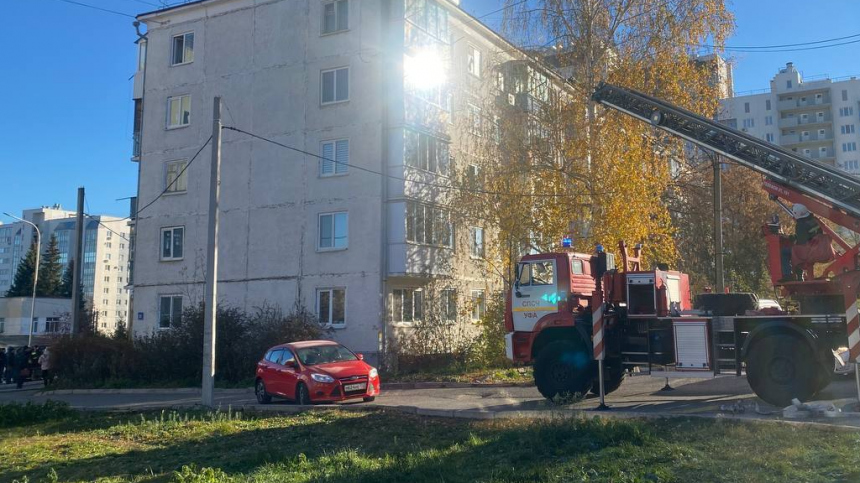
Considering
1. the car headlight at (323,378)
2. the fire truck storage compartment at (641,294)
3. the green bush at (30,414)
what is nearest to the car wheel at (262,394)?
the car headlight at (323,378)

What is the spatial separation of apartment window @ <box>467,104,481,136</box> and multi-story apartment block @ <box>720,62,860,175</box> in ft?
223

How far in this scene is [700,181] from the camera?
33.2 meters

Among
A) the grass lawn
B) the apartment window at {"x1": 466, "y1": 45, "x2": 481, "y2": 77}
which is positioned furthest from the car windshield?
the apartment window at {"x1": 466, "y1": 45, "x2": 481, "y2": 77}

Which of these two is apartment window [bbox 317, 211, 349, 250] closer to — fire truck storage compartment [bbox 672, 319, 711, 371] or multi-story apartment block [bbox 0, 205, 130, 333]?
fire truck storage compartment [bbox 672, 319, 711, 371]

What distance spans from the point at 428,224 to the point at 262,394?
1278cm

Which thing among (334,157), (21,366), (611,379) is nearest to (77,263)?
(21,366)

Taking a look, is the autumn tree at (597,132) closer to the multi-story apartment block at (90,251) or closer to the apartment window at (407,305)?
the apartment window at (407,305)

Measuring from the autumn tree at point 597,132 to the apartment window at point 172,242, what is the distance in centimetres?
1467

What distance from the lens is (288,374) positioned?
17484mm

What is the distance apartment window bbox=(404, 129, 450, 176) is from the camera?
28.8 m

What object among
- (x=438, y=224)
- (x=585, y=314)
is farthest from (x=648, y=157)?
(x=585, y=314)

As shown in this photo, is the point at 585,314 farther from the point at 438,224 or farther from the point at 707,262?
the point at 707,262

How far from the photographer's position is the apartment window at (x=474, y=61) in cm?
3428

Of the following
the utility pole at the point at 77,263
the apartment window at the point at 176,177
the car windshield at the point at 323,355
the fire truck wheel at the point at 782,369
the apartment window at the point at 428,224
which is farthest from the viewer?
the apartment window at the point at 176,177
